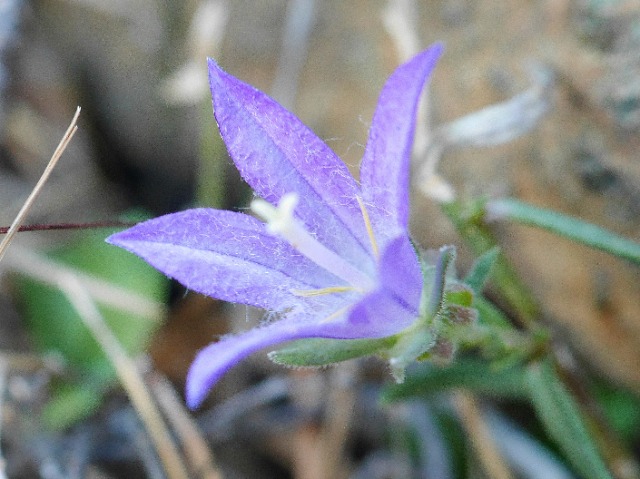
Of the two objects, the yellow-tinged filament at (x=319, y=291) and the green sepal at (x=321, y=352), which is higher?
the yellow-tinged filament at (x=319, y=291)

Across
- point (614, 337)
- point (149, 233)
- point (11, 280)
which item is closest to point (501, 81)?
point (614, 337)

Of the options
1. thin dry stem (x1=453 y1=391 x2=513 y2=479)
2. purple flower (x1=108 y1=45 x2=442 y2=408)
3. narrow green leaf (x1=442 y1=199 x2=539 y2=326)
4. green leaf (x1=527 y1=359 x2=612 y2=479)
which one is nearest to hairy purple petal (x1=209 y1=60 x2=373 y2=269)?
purple flower (x1=108 y1=45 x2=442 y2=408)

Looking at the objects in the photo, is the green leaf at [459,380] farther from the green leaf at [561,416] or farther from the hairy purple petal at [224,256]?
the hairy purple petal at [224,256]

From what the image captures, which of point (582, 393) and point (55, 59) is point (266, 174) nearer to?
point (582, 393)

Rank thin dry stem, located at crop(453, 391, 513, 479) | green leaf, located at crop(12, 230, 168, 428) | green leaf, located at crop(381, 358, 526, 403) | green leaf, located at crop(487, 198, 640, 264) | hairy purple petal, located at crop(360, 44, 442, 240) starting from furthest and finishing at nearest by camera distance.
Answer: green leaf, located at crop(12, 230, 168, 428) < thin dry stem, located at crop(453, 391, 513, 479) < green leaf, located at crop(381, 358, 526, 403) < green leaf, located at crop(487, 198, 640, 264) < hairy purple petal, located at crop(360, 44, 442, 240)

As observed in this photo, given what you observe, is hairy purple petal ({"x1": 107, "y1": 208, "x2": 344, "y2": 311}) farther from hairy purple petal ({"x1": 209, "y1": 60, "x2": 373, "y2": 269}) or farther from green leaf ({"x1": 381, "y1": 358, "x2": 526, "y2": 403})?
green leaf ({"x1": 381, "y1": 358, "x2": 526, "y2": 403})

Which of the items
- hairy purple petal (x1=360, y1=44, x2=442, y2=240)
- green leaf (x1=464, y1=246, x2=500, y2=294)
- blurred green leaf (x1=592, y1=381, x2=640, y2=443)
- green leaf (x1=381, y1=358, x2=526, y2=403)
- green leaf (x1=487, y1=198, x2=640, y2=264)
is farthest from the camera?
blurred green leaf (x1=592, y1=381, x2=640, y2=443)

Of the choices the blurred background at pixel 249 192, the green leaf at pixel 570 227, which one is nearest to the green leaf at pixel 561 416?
the green leaf at pixel 570 227
